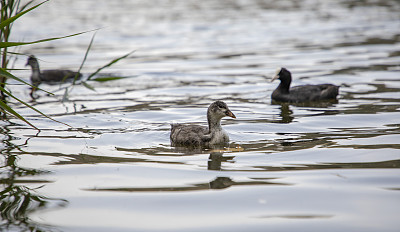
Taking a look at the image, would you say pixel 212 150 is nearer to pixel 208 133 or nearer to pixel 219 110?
pixel 208 133

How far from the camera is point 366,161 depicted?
7.67m

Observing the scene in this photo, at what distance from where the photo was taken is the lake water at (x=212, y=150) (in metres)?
5.89

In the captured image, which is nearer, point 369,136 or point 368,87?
point 369,136

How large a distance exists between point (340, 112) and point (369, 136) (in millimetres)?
2497

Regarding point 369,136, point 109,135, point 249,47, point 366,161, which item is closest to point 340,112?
point 369,136

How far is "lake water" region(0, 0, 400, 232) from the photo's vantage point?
5887 mm

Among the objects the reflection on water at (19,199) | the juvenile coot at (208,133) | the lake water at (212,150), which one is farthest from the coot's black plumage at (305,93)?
the reflection on water at (19,199)

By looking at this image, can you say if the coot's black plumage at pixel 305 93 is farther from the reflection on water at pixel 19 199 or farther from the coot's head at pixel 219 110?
the reflection on water at pixel 19 199

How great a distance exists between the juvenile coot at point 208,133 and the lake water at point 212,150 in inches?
9.6

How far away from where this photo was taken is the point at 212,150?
882cm

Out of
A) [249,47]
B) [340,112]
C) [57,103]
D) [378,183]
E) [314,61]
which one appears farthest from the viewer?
[249,47]

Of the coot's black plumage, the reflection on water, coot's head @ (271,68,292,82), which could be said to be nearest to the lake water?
the reflection on water

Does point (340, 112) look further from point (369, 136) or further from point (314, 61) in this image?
point (314, 61)

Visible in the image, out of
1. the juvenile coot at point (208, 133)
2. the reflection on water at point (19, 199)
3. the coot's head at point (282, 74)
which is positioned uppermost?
the coot's head at point (282, 74)
